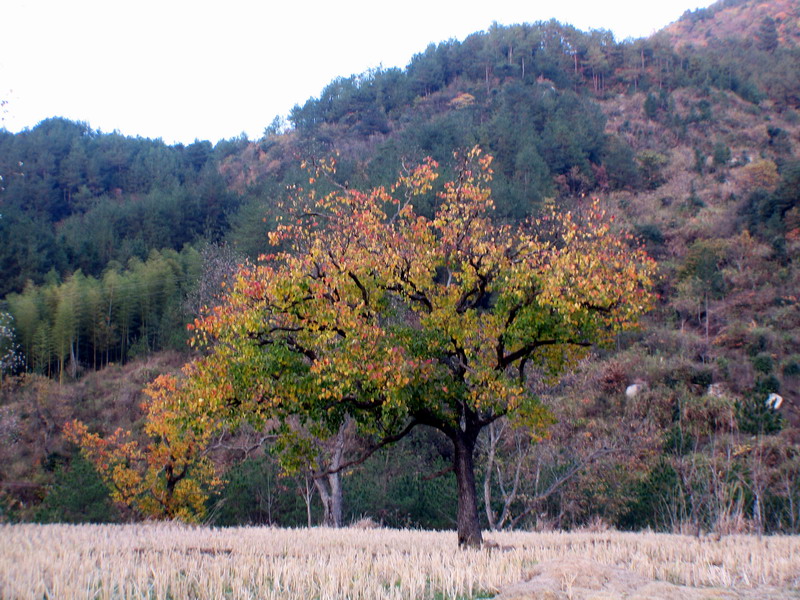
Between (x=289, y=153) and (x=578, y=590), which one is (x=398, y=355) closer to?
(x=578, y=590)

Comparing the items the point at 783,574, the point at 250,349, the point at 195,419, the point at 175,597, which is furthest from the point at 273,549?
the point at 783,574

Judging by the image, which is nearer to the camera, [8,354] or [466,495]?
[466,495]

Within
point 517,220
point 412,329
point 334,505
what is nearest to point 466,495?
point 412,329

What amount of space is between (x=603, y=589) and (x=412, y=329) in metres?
5.44

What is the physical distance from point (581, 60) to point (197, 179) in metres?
59.1

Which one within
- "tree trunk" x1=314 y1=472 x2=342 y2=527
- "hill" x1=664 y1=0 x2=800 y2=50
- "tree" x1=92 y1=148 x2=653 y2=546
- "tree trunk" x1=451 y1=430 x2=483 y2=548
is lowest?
"tree trunk" x1=314 y1=472 x2=342 y2=527

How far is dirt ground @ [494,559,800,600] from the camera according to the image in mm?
6310

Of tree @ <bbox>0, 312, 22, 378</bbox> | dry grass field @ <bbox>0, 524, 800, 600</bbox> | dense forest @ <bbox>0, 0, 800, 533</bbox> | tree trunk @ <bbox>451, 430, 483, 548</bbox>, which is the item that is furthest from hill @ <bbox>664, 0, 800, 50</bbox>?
dry grass field @ <bbox>0, 524, 800, 600</bbox>

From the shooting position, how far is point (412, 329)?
11.1 meters

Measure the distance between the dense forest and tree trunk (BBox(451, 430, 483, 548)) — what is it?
436mm

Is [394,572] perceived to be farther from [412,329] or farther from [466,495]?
[412,329]

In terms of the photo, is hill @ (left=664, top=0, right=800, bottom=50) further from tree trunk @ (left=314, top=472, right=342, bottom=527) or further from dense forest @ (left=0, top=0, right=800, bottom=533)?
tree trunk @ (left=314, top=472, right=342, bottom=527)

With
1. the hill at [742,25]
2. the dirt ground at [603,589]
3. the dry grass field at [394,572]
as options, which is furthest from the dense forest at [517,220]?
the dirt ground at [603,589]

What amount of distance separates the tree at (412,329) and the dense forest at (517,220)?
1.87 meters
